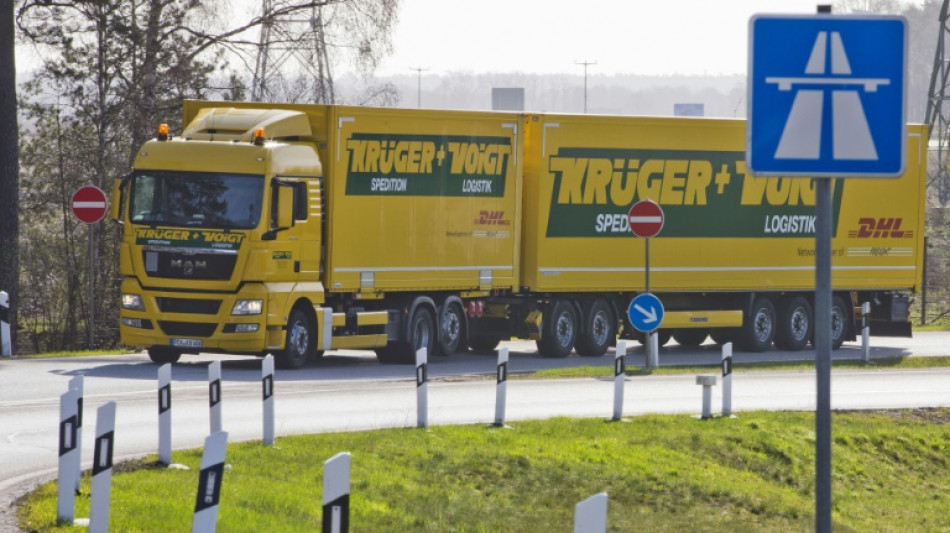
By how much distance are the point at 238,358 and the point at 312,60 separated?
11.2m

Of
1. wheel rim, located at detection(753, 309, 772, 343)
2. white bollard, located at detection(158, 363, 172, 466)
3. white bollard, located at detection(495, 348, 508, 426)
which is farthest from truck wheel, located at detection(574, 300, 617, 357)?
white bollard, located at detection(158, 363, 172, 466)

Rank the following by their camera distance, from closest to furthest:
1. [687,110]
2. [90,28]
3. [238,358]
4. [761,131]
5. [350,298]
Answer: [761,131]
[350,298]
[238,358]
[90,28]
[687,110]

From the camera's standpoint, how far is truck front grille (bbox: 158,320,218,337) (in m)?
22.6

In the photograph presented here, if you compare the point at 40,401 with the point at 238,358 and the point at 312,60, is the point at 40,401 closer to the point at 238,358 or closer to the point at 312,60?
the point at 238,358

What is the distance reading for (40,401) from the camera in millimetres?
18375

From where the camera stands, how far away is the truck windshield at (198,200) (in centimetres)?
2238

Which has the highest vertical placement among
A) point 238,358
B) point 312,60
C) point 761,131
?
point 312,60

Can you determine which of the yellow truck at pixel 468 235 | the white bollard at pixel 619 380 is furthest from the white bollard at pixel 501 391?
the yellow truck at pixel 468 235

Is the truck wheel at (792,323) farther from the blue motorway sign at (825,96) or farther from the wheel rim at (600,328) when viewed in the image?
the blue motorway sign at (825,96)

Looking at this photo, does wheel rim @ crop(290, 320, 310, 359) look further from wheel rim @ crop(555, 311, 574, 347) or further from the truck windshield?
wheel rim @ crop(555, 311, 574, 347)

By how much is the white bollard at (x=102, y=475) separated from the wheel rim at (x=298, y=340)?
1336 centimetres

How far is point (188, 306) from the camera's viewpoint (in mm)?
22609

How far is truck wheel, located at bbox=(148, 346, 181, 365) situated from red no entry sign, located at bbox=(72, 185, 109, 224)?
4.02 m

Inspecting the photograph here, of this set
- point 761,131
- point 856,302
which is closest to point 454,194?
point 856,302
